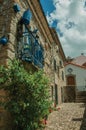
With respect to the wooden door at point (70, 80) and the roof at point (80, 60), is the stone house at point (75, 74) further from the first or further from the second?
the roof at point (80, 60)

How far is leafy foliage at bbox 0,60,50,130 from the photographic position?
7.18 metres

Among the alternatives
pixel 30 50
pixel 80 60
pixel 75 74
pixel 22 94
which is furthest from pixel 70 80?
pixel 22 94

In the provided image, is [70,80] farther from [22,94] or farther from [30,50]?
[22,94]

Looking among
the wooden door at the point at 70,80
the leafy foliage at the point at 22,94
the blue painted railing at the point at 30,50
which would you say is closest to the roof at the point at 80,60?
the wooden door at the point at 70,80

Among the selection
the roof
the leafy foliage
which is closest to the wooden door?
the roof

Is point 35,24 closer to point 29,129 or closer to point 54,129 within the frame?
point 54,129

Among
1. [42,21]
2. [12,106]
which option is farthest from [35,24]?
[12,106]

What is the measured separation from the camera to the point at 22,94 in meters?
7.32

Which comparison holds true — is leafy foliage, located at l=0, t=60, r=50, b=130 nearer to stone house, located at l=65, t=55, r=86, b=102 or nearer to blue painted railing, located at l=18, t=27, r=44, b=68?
blue painted railing, located at l=18, t=27, r=44, b=68

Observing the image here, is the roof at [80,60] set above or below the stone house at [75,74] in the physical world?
above

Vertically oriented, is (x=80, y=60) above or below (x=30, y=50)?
above

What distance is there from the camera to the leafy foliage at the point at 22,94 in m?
7.18

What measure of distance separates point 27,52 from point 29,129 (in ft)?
10.8

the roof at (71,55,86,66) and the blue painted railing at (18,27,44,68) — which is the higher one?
the roof at (71,55,86,66)
